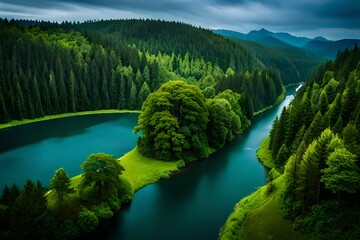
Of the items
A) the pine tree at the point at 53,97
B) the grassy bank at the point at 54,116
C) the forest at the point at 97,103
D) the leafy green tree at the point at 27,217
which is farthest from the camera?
the pine tree at the point at 53,97

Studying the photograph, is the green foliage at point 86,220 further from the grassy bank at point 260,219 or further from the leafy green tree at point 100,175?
the grassy bank at point 260,219

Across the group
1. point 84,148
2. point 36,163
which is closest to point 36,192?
point 36,163

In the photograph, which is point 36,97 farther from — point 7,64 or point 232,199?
point 232,199

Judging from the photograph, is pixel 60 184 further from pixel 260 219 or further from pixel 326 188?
pixel 326 188

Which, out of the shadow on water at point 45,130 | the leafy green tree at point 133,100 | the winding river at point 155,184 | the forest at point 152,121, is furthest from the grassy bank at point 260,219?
the leafy green tree at point 133,100

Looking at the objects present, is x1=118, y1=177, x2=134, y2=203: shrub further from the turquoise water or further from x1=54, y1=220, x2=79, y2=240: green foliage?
the turquoise water
